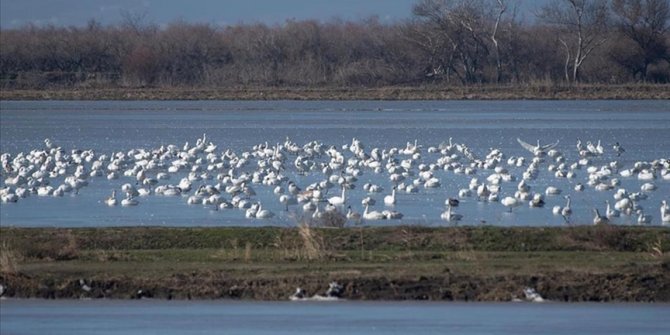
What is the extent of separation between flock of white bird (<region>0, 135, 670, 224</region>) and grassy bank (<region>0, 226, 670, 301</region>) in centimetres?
219

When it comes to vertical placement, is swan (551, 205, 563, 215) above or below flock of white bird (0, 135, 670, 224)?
above

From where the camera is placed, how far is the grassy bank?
50.5 feet

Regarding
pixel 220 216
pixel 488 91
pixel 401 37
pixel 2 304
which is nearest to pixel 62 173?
pixel 220 216

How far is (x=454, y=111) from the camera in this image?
64625 millimetres

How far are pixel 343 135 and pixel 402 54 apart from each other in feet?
111

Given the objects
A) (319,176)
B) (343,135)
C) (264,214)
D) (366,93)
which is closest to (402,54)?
(366,93)

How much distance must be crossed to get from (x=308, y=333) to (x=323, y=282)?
204cm

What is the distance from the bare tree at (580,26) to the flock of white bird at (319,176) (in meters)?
39.3

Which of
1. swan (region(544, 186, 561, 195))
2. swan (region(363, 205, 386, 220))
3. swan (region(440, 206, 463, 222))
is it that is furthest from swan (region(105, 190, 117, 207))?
swan (region(544, 186, 561, 195))

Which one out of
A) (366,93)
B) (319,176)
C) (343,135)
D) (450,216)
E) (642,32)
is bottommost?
(343,135)

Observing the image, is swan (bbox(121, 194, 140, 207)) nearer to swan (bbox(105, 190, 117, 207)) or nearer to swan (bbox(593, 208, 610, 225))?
swan (bbox(105, 190, 117, 207))

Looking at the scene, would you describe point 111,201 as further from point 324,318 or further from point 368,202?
point 324,318

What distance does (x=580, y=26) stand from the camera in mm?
78750

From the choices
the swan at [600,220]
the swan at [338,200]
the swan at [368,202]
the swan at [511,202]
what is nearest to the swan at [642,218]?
the swan at [600,220]
